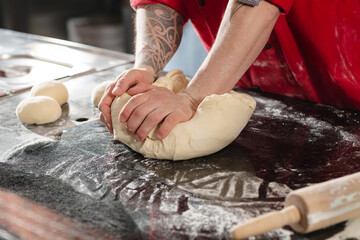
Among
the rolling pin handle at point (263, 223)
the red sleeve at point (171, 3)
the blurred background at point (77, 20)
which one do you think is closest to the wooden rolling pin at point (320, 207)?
the rolling pin handle at point (263, 223)

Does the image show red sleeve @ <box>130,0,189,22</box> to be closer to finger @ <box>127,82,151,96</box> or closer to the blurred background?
finger @ <box>127,82,151,96</box>

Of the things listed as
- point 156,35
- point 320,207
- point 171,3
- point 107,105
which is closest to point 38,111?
point 107,105

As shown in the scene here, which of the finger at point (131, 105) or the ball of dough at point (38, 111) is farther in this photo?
the ball of dough at point (38, 111)

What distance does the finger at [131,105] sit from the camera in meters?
1.34

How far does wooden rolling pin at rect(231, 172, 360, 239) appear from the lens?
36.8 inches

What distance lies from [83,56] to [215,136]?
1.27 meters

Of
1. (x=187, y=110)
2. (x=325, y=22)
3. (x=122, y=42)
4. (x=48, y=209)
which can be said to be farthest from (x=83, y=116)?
(x=122, y=42)

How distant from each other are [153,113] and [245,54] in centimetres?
35

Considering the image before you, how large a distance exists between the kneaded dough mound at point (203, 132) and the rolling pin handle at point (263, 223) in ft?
1.47

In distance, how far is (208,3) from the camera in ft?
6.03

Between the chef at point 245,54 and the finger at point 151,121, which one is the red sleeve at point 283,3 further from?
the finger at point 151,121

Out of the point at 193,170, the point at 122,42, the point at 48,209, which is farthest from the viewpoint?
the point at 122,42

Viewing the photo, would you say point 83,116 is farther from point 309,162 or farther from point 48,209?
point 309,162

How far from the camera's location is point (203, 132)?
4.40 ft
